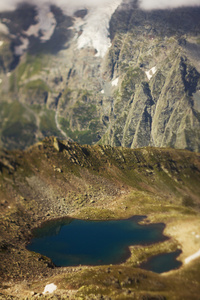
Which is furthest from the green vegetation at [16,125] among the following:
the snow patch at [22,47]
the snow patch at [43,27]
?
the snow patch at [43,27]

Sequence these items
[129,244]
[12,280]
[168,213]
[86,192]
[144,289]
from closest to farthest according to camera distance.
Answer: [144,289] < [12,280] < [129,244] < [168,213] < [86,192]

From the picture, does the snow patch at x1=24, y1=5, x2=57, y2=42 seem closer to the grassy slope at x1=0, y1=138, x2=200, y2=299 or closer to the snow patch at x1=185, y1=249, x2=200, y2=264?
the grassy slope at x1=0, y1=138, x2=200, y2=299

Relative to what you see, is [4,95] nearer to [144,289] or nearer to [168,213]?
[144,289]

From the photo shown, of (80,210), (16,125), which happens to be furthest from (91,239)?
(16,125)

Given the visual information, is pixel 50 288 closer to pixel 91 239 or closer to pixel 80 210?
pixel 91 239

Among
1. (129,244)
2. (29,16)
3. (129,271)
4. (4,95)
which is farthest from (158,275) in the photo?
(29,16)

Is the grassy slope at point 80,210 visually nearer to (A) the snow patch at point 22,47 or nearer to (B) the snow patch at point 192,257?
(B) the snow patch at point 192,257
